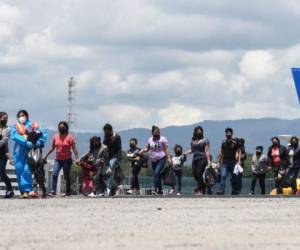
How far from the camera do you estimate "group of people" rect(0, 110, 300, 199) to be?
925 inches

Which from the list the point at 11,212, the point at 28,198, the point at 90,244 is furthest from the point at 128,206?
the point at 90,244

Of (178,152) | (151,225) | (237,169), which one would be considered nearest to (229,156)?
(237,169)

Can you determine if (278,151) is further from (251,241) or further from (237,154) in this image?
(251,241)

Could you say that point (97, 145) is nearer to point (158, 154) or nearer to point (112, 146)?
point (112, 146)

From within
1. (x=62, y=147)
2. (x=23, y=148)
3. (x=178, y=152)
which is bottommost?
(x=23, y=148)

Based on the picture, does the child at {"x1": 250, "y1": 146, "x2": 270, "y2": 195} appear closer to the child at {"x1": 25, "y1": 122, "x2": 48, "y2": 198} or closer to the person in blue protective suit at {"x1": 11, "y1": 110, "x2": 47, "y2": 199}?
the child at {"x1": 25, "y1": 122, "x2": 48, "y2": 198}

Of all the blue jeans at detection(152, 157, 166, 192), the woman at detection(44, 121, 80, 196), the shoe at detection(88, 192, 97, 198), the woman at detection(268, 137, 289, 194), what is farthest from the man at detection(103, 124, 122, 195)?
the woman at detection(268, 137, 289, 194)

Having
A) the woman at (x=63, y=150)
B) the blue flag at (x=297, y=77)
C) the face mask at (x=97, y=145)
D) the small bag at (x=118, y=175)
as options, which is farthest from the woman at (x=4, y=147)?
the blue flag at (x=297, y=77)

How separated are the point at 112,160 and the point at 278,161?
5.62 metres

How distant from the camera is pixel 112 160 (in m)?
25.7

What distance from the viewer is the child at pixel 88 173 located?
85.5 ft

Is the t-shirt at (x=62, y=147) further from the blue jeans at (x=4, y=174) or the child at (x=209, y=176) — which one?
the child at (x=209, y=176)

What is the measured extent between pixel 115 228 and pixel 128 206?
5666 mm

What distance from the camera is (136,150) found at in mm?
29078
